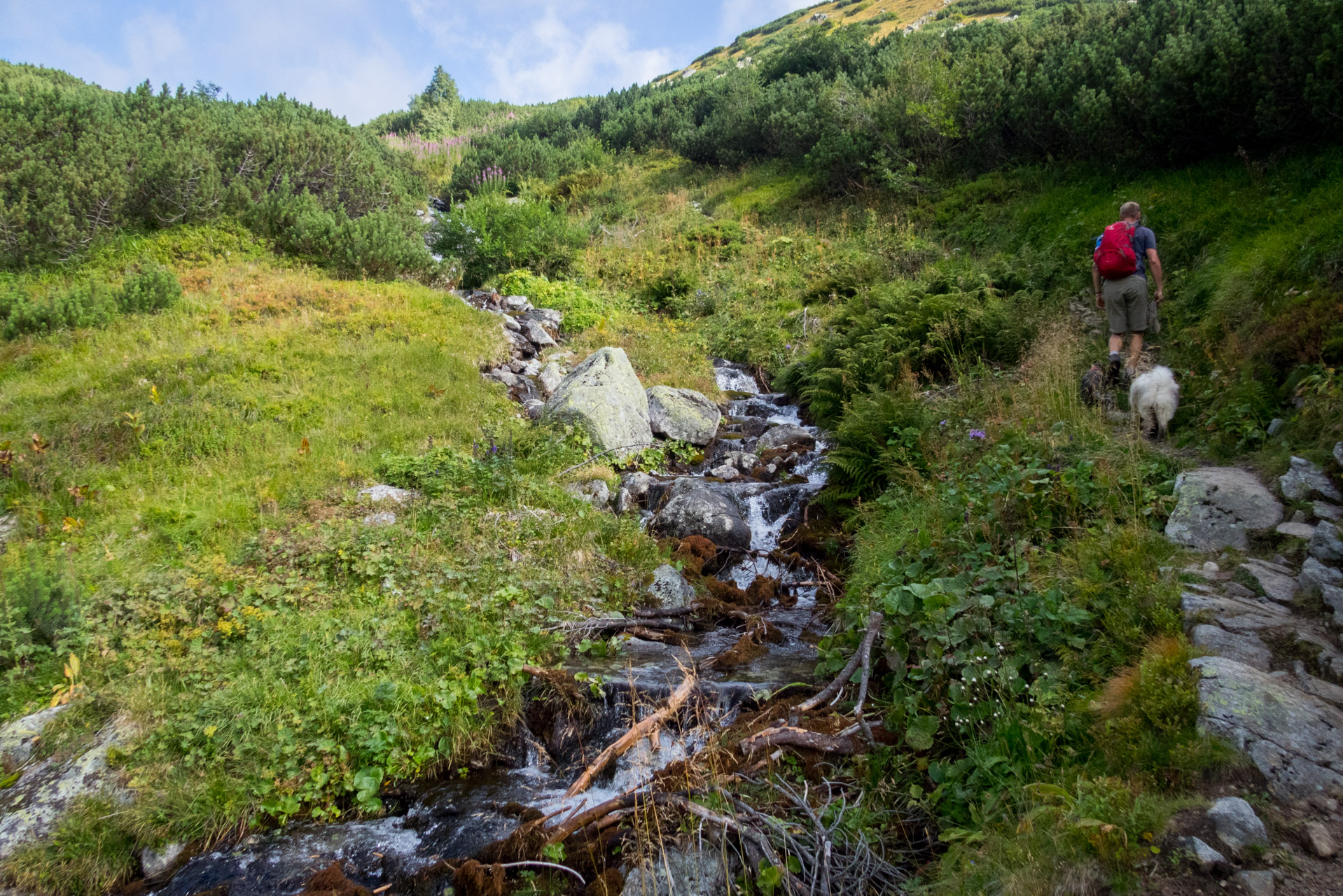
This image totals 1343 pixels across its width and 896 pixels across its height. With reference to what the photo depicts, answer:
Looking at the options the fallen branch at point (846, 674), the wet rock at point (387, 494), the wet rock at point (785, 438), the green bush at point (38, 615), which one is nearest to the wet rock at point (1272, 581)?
the fallen branch at point (846, 674)

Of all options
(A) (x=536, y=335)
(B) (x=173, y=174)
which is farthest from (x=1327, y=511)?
(B) (x=173, y=174)

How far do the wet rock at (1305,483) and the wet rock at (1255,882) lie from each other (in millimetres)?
2890

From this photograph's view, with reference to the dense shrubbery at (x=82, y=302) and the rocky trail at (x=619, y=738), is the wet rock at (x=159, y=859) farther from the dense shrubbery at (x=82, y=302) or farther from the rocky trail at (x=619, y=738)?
the dense shrubbery at (x=82, y=302)

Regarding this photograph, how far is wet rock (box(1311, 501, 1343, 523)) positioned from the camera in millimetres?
3781

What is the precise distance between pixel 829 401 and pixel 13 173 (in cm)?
1477

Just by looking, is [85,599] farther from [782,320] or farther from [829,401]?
[782,320]

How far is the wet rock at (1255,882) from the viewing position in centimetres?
209

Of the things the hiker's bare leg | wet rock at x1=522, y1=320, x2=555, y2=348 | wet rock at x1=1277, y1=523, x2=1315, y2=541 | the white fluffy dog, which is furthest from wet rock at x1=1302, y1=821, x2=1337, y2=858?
wet rock at x1=522, y1=320, x2=555, y2=348

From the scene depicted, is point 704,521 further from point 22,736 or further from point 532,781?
point 22,736

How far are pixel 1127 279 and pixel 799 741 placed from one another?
6.54 metres

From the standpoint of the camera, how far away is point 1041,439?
226 inches

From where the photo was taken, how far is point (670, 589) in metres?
6.64

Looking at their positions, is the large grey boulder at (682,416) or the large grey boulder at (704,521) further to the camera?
the large grey boulder at (682,416)

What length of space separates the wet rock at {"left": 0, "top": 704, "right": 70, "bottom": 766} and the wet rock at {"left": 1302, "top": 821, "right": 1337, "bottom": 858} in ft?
21.0
